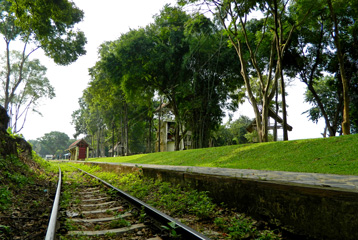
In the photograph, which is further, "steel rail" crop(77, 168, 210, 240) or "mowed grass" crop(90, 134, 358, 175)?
"mowed grass" crop(90, 134, 358, 175)

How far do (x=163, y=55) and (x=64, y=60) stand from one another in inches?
364

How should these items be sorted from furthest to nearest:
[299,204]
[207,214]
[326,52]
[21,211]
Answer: [326,52] → [21,211] → [207,214] → [299,204]

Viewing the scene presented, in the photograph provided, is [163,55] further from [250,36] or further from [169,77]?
[250,36]

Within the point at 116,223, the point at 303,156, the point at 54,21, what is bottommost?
the point at 116,223

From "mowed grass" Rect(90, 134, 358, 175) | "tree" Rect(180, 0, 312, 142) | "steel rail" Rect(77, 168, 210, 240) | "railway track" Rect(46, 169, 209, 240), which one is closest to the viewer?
"steel rail" Rect(77, 168, 210, 240)

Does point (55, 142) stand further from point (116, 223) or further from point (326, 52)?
point (116, 223)

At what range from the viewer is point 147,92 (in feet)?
86.7

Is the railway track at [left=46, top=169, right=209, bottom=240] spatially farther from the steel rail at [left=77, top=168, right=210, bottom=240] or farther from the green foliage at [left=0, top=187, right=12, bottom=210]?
the green foliage at [left=0, top=187, right=12, bottom=210]

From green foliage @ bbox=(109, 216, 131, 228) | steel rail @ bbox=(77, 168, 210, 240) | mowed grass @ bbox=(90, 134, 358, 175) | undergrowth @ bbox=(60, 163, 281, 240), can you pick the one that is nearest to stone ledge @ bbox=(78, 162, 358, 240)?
undergrowth @ bbox=(60, 163, 281, 240)

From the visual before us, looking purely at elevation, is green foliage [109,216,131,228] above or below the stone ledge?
below

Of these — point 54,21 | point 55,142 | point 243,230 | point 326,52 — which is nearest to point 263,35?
point 326,52

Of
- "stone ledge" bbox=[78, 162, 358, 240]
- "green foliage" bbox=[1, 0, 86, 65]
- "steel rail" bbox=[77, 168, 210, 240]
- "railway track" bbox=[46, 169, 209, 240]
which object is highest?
"green foliage" bbox=[1, 0, 86, 65]

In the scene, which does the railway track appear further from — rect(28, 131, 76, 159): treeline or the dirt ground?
rect(28, 131, 76, 159): treeline

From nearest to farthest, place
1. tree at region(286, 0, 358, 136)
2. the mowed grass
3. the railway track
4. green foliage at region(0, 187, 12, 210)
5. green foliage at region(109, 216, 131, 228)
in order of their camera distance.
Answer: the railway track, green foliage at region(109, 216, 131, 228), green foliage at region(0, 187, 12, 210), the mowed grass, tree at region(286, 0, 358, 136)
